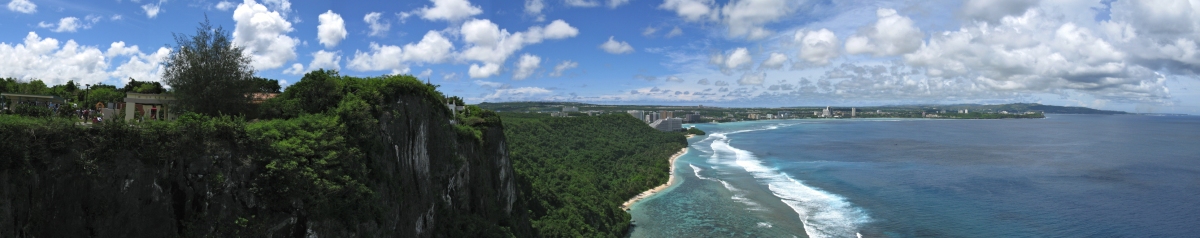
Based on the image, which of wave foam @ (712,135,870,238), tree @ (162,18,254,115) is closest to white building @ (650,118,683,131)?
wave foam @ (712,135,870,238)

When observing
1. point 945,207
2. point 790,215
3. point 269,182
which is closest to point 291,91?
point 269,182

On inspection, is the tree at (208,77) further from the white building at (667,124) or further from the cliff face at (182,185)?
the white building at (667,124)

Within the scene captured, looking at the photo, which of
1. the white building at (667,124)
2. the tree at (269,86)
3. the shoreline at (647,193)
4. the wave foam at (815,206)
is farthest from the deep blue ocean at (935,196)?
the white building at (667,124)

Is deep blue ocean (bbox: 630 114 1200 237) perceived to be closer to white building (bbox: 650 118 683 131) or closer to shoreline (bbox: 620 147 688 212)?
shoreline (bbox: 620 147 688 212)

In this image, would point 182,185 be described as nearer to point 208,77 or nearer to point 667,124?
point 208,77

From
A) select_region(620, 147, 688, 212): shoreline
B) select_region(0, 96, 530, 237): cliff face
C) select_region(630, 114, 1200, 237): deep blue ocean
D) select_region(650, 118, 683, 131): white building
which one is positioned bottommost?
select_region(620, 147, 688, 212): shoreline

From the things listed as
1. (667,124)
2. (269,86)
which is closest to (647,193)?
(269,86)
